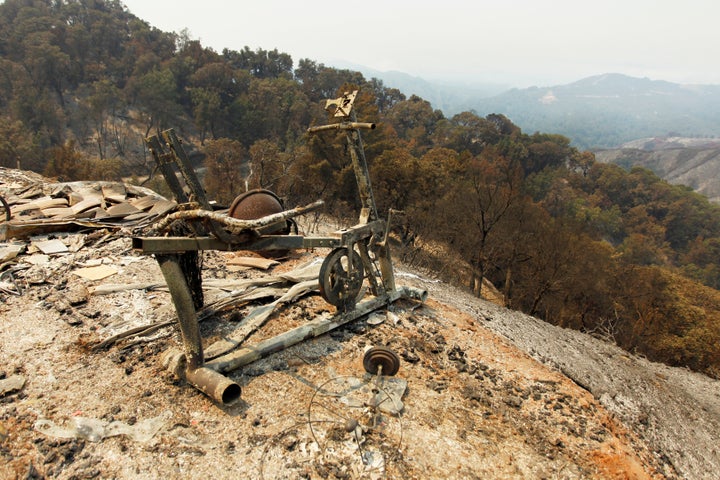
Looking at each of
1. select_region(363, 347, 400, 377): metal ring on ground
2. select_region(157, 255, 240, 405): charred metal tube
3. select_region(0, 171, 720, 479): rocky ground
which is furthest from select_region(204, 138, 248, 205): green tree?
select_region(363, 347, 400, 377): metal ring on ground

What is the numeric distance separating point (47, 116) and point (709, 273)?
224ft

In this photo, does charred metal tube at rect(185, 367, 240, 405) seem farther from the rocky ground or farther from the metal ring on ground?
the metal ring on ground

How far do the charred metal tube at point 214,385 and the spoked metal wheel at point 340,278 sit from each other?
5.70ft

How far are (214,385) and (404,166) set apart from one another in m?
21.5

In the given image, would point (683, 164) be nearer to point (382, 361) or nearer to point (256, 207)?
point (382, 361)

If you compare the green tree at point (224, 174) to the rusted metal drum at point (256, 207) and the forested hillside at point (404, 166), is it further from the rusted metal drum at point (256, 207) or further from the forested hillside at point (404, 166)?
the rusted metal drum at point (256, 207)

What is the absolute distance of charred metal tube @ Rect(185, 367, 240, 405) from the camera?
3.97 m

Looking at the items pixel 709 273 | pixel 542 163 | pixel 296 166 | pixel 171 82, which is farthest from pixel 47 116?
pixel 709 273

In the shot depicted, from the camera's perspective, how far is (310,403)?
14.1 ft

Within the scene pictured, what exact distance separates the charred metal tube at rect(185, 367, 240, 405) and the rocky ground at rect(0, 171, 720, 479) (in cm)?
20

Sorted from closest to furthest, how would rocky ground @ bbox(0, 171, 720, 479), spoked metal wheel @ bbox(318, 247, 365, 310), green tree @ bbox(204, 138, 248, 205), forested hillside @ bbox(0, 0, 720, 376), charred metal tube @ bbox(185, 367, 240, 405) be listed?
rocky ground @ bbox(0, 171, 720, 479)
charred metal tube @ bbox(185, 367, 240, 405)
spoked metal wheel @ bbox(318, 247, 365, 310)
forested hillside @ bbox(0, 0, 720, 376)
green tree @ bbox(204, 138, 248, 205)

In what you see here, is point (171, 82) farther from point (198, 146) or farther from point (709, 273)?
point (709, 273)

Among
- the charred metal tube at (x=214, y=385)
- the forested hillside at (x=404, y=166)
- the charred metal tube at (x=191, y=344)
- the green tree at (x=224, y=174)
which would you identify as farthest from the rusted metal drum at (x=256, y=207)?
the green tree at (x=224, y=174)

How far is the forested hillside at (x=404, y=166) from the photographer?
18531 mm
